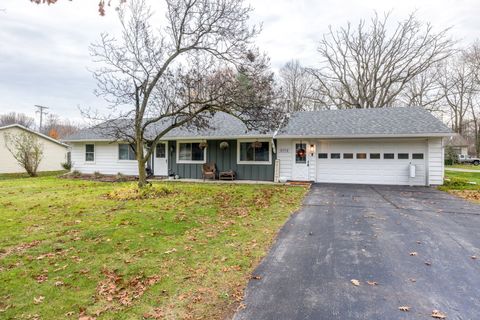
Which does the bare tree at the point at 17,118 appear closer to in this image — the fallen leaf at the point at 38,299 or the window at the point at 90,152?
the window at the point at 90,152

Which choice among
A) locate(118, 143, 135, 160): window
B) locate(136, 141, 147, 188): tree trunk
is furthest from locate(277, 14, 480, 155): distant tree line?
locate(136, 141, 147, 188): tree trunk

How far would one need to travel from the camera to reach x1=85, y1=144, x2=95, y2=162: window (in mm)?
17219

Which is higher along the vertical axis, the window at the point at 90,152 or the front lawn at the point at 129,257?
the window at the point at 90,152

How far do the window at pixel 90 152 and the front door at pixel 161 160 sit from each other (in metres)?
4.56

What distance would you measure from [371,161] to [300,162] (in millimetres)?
3127

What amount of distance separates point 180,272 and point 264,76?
7711 mm

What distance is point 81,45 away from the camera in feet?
33.3

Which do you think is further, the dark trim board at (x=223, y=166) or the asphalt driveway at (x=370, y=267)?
the dark trim board at (x=223, y=166)

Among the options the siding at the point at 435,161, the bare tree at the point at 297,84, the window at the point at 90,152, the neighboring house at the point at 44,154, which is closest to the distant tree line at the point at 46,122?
the neighboring house at the point at 44,154

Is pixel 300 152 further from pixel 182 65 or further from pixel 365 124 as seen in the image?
pixel 182 65

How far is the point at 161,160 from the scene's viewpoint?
1553 cm

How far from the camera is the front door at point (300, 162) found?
13297 mm

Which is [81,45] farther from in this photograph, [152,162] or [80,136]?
[80,136]

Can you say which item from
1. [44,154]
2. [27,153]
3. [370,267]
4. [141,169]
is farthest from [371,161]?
[44,154]
